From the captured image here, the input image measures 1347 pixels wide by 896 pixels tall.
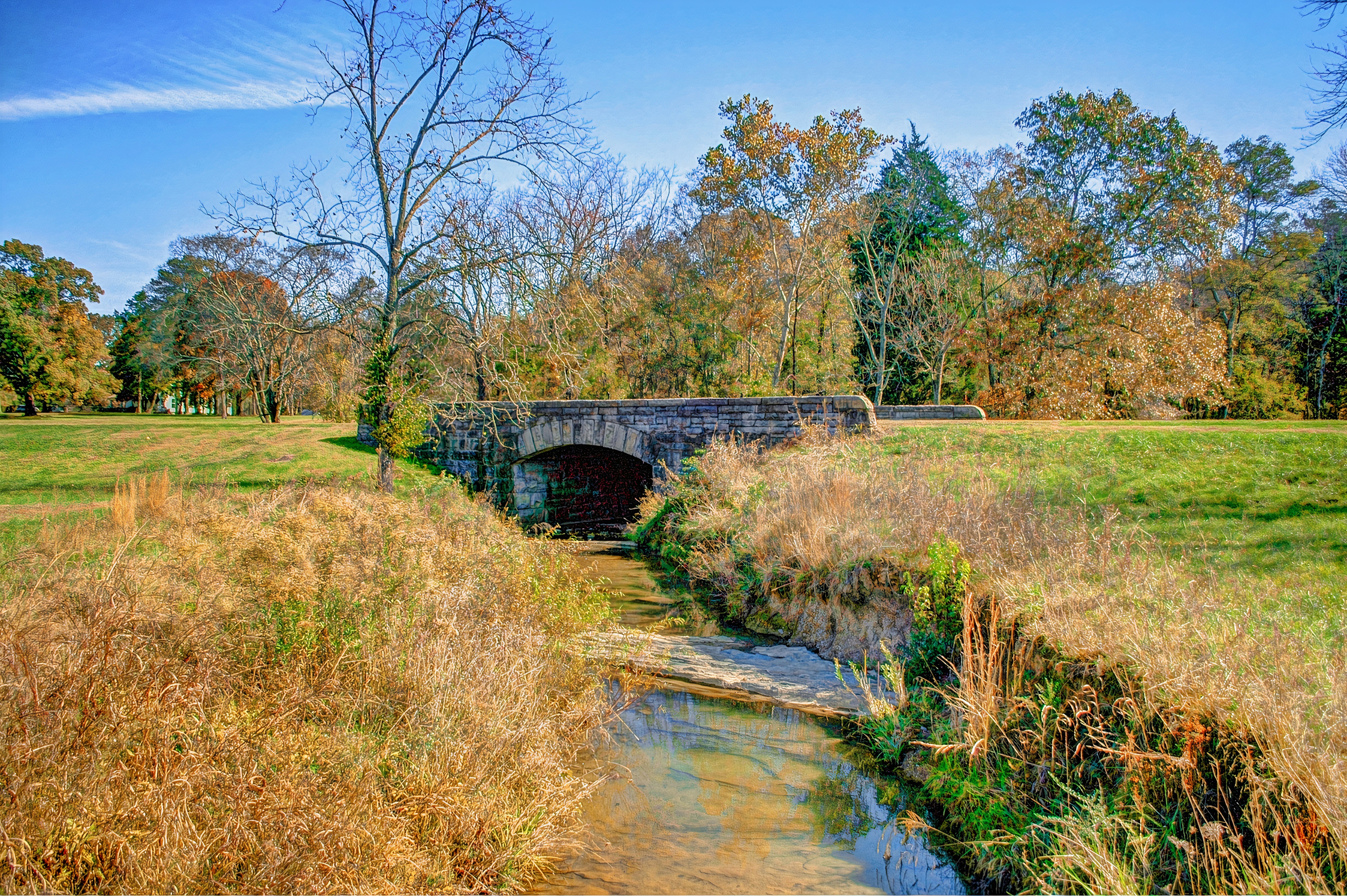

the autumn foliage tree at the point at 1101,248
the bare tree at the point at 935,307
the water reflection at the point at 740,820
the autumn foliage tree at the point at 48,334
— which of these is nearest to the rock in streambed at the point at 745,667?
the water reflection at the point at 740,820

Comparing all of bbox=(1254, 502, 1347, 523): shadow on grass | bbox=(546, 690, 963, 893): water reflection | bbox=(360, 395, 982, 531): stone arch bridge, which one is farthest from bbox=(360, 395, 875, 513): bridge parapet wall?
bbox=(546, 690, 963, 893): water reflection

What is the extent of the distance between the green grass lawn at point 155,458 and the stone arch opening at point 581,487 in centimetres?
261

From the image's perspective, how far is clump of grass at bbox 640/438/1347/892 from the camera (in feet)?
11.0

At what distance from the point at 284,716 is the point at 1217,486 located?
1000 cm

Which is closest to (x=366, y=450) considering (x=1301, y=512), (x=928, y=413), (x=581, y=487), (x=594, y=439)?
(x=581, y=487)

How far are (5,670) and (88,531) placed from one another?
242 inches

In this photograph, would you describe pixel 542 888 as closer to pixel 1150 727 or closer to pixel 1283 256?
pixel 1150 727

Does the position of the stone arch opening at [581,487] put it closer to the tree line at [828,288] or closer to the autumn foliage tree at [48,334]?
the tree line at [828,288]

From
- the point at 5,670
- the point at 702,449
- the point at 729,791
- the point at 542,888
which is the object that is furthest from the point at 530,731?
the point at 702,449

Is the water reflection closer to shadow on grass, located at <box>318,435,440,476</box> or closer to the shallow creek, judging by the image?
the shallow creek

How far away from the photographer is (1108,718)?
14.1ft

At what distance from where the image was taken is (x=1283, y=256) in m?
29.0

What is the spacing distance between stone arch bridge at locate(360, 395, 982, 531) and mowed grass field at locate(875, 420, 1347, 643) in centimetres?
231

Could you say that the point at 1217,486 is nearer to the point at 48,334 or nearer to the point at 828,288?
the point at 828,288
